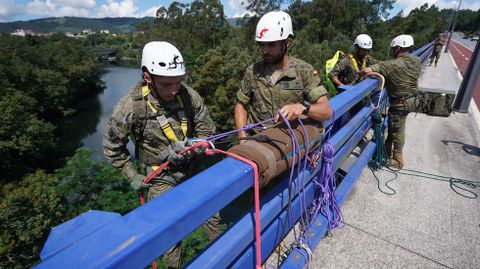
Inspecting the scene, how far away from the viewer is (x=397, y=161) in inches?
162

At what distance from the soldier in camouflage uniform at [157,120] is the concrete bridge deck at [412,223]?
5.84 feet

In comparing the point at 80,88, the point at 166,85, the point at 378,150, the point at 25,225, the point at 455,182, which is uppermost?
the point at 166,85

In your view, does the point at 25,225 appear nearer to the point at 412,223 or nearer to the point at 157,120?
the point at 157,120

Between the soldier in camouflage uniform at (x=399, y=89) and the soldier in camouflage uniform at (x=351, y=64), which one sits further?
the soldier in camouflage uniform at (x=351, y=64)

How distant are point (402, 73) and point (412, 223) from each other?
2425 millimetres

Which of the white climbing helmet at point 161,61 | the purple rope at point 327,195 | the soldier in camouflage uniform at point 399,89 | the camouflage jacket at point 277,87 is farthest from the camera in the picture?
the soldier in camouflage uniform at point 399,89

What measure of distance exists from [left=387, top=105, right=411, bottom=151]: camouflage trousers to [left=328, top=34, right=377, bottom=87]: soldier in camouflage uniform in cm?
166

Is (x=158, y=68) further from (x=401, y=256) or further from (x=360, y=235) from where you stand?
(x=401, y=256)

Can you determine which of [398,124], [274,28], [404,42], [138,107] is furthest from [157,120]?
[404,42]

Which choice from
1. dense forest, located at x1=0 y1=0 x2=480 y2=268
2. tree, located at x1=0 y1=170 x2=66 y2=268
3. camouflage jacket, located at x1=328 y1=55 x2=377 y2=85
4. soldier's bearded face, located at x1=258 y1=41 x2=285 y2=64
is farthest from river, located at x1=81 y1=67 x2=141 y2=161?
soldier's bearded face, located at x1=258 y1=41 x2=285 y2=64

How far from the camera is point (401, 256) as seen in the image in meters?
2.43

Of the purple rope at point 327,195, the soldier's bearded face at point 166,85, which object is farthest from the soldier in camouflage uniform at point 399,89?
the soldier's bearded face at point 166,85

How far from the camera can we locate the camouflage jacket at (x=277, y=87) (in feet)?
10.2

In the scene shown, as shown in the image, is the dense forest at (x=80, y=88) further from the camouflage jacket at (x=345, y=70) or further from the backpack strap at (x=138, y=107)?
the backpack strap at (x=138, y=107)
